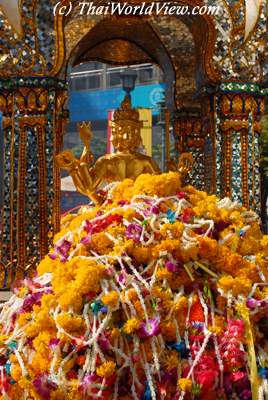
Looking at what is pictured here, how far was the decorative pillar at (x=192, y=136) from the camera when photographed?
31.4 ft

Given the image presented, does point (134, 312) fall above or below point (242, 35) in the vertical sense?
below

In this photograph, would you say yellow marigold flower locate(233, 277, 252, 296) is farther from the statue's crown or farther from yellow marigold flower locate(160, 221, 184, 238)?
the statue's crown

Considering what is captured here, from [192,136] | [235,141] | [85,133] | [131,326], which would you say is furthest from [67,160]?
[131,326]

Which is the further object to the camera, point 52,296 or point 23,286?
point 23,286

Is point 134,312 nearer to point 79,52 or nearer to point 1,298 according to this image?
point 1,298

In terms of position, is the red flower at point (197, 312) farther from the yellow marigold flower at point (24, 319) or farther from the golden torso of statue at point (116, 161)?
the golden torso of statue at point (116, 161)

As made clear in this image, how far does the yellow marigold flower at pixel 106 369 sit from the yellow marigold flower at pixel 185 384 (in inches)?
11.4

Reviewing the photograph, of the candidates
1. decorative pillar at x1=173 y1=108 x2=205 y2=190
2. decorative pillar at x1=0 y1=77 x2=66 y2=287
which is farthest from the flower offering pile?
decorative pillar at x1=173 y1=108 x2=205 y2=190

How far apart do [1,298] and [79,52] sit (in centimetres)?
394

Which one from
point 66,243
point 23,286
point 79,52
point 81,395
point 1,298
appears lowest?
point 1,298

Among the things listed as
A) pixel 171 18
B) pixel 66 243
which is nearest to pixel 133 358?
pixel 66 243

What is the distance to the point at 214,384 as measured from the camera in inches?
121

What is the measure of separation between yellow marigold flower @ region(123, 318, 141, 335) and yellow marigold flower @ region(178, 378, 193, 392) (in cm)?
29

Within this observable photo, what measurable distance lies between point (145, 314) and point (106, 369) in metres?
0.30
